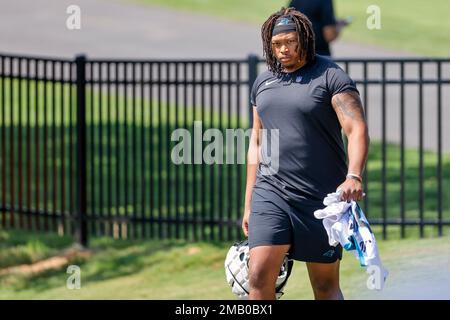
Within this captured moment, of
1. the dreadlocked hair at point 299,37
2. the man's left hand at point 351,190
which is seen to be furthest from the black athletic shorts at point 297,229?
the dreadlocked hair at point 299,37

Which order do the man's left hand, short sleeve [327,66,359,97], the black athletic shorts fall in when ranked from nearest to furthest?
1. the man's left hand
2. short sleeve [327,66,359,97]
3. the black athletic shorts

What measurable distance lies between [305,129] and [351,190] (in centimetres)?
43

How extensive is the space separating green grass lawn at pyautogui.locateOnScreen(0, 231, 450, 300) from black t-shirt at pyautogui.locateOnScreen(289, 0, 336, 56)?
1.83 metres

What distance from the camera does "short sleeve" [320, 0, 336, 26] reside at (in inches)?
455

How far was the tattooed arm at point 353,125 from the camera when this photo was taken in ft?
22.1

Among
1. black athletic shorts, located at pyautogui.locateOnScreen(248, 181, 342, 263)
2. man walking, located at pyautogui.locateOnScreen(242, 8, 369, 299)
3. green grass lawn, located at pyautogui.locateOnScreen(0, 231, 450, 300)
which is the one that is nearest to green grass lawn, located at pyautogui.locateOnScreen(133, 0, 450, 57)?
green grass lawn, located at pyautogui.locateOnScreen(0, 231, 450, 300)

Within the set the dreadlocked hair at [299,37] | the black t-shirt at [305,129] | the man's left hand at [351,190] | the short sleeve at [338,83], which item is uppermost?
the dreadlocked hair at [299,37]

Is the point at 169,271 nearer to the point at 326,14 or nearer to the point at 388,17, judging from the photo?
the point at 326,14

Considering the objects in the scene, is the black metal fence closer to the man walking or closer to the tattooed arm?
the man walking

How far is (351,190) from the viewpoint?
6.65m

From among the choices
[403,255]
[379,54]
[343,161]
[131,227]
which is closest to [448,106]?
[379,54]

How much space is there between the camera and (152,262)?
447 inches

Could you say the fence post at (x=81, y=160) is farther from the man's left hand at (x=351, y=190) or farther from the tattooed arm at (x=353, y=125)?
the man's left hand at (x=351, y=190)

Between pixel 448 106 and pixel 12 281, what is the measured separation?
9.02 metres
